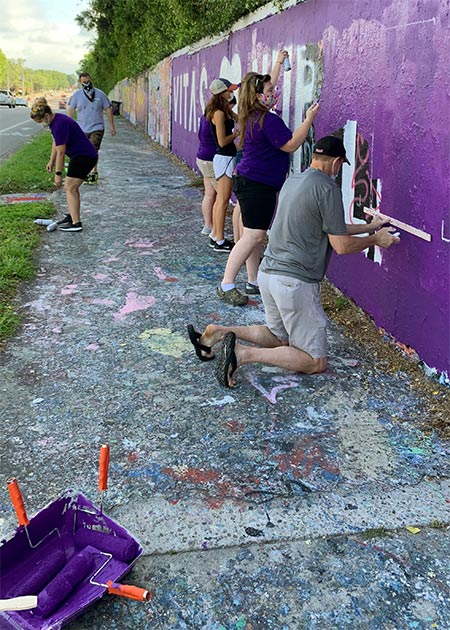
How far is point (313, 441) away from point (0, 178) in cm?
964

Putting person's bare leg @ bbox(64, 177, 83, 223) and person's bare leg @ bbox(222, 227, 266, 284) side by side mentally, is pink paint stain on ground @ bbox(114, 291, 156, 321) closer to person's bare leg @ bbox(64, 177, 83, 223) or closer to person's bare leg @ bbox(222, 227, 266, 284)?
person's bare leg @ bbox(222, 227, 266, 284)

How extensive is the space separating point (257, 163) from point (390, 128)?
45.2 inches

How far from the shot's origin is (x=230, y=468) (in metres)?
2.84

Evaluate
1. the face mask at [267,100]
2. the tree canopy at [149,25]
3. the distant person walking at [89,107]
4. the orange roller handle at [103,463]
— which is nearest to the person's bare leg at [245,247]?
the face mask at [267,100]

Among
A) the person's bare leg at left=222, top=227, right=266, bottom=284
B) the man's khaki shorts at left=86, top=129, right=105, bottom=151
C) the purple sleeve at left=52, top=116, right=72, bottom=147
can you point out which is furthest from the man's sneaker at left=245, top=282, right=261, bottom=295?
the man's khaki shorts at left=86, top=129, right=105, bottom=151

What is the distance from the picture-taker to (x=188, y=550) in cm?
235

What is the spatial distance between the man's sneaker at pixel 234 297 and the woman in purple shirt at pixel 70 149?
299cm

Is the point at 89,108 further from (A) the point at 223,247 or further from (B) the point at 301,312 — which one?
(B) the point at 301,312

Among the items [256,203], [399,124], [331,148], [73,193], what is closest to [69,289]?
[256,203]

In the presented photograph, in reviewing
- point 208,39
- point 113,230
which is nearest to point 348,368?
point 113,230

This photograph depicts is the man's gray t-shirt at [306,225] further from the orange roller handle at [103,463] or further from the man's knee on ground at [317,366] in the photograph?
the orange roller handle at [103,463]

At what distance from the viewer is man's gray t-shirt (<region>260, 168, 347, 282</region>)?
3.44 metres

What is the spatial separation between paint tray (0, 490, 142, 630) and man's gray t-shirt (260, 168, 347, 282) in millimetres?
1925

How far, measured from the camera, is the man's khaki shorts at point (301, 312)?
358cm
